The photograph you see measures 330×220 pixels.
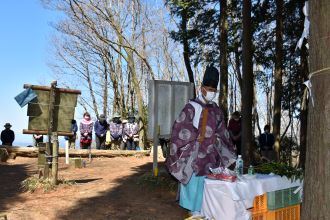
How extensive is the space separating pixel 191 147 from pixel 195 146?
0.06 metres

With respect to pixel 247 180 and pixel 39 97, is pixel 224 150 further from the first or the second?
pixel 39 97

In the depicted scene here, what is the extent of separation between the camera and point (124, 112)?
109 feet

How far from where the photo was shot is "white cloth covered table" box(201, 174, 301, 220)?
5.39m

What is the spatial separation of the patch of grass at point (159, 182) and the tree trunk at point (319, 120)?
4375mm

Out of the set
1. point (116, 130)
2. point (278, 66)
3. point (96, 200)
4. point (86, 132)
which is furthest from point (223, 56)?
point (96, 200)

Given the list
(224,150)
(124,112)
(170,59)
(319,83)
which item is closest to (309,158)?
(319,83)

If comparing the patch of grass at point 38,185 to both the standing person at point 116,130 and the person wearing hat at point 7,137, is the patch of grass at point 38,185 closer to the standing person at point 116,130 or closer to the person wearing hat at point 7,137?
the standing person at point 116,130

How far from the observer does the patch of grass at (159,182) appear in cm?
823

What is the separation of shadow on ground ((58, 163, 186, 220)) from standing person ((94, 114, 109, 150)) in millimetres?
7532

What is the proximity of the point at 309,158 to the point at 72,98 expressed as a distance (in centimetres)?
595

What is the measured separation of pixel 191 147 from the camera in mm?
6324

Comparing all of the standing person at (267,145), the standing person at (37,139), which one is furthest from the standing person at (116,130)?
the standing person at (267,145)

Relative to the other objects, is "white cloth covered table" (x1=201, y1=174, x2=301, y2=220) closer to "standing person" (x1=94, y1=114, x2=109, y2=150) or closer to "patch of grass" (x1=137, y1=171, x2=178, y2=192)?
"patch of grass" (x1=137, y1=171, x2=178, y2=192)

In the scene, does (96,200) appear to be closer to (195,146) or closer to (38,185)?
(38,185)
